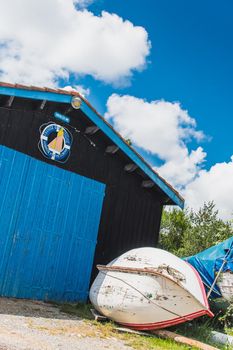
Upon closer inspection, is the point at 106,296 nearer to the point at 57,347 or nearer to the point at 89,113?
the point at 57,347

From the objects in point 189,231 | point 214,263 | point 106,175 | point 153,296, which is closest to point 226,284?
point 214,263

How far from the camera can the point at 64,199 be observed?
958 cm

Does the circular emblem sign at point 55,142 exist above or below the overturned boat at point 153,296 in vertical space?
above

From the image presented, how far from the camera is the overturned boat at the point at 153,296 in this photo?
7324 mm

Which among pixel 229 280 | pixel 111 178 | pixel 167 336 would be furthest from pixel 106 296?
pixel 111 178

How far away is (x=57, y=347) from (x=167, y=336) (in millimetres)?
→ 2445

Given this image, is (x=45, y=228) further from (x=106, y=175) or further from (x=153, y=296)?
(x=153, y=296)

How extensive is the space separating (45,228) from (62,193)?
90cm

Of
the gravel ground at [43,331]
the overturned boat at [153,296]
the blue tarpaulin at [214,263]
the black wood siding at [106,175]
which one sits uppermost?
the black wood siding at [106,175]

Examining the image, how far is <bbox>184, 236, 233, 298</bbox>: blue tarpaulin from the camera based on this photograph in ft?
29.9

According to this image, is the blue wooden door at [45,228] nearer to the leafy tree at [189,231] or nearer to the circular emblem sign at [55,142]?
the circular emblem sign at [55,142]

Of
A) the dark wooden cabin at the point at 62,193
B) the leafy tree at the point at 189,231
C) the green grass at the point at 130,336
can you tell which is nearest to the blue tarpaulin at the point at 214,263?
the green grass at the point at 130,336

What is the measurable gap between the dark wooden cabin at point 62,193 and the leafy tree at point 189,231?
12567 millimetres

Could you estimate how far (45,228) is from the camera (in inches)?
362
